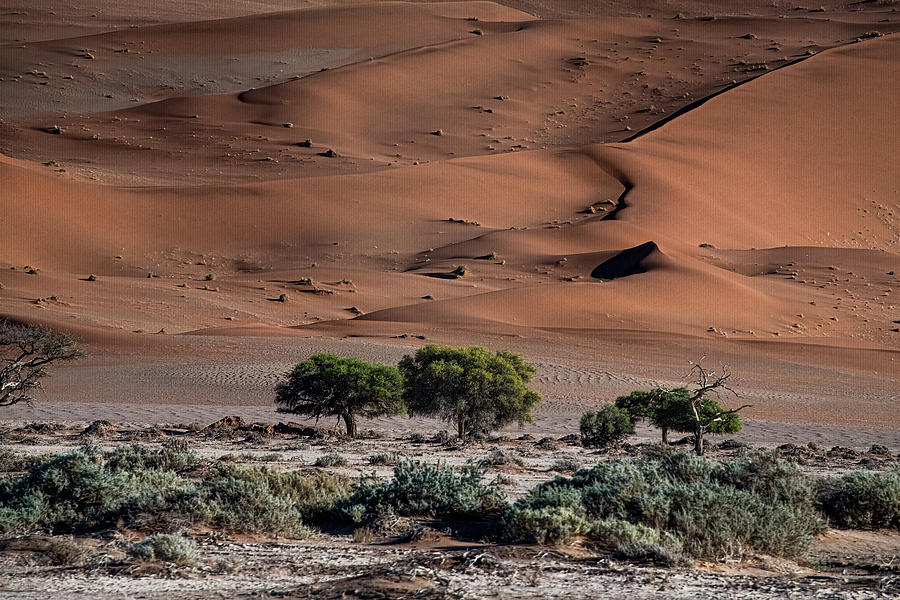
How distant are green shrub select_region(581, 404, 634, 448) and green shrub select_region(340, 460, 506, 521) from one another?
422 inches

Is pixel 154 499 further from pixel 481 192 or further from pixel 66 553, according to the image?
pixel 481 192

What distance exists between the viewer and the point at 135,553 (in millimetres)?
7797

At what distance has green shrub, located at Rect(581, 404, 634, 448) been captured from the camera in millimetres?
21125

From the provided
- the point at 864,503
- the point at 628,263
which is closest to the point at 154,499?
the point at 864,503

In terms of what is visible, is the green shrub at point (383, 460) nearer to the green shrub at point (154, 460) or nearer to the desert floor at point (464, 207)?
the green shrub at point (154, 460)

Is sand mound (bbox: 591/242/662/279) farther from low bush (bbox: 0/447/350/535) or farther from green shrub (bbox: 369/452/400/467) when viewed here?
low bush (bbox: 0/447/350/535)

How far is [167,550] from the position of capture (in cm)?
770

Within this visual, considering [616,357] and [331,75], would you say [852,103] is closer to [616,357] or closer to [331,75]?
[331,75]

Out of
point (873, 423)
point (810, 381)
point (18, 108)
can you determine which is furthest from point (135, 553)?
point (18, 108)

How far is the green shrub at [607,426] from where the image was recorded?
21.1 m

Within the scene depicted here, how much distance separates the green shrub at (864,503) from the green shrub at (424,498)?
3241 mm

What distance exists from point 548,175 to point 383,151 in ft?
37.1

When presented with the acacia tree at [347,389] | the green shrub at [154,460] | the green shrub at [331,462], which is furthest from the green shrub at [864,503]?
the acacia tree at [347,389]

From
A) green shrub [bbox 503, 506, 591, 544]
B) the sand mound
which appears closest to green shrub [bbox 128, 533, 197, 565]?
green shrub [bbox 503, 506, 591, 544]
